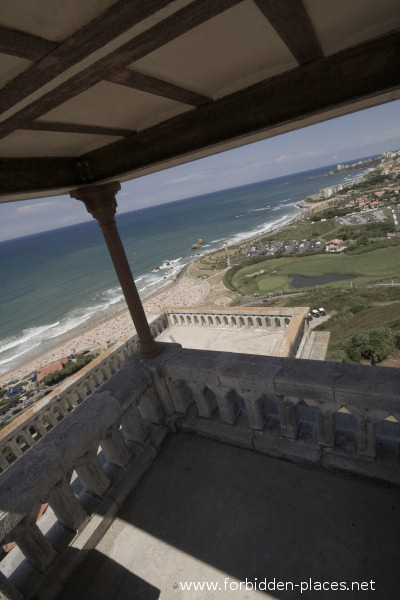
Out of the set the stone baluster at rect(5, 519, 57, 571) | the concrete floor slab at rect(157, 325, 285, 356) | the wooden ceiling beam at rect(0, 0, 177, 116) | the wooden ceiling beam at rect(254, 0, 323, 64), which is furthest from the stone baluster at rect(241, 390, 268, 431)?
the concrete floor slab at rect(157, 325, 285, 356)

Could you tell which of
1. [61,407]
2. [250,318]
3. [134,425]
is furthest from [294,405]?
[250,318]

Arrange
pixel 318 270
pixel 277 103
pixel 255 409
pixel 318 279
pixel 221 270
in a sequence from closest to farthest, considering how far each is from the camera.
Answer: pixel 277 103, pixel 255 409, pixel 318 279, pixel 318 270, pixel 221 270

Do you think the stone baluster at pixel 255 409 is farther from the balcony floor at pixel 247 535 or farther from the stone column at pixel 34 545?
the stone column at pixel 34 545

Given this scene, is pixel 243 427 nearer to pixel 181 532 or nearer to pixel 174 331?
pixel 181 532

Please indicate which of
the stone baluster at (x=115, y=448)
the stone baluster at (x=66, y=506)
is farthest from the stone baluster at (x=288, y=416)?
the stone baluster at (x=66, y=506)

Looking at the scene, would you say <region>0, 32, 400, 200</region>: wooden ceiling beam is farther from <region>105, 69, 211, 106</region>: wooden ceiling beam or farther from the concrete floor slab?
the concrete floor slab

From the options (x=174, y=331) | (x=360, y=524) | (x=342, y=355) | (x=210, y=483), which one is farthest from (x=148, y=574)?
(x=342, y=355)

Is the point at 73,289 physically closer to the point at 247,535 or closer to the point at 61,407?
the point at 61,407

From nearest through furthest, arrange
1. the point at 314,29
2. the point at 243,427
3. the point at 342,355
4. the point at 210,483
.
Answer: the point at 314,29 → the point at 210,483 → the point at 243,427 → the point at 342,355
